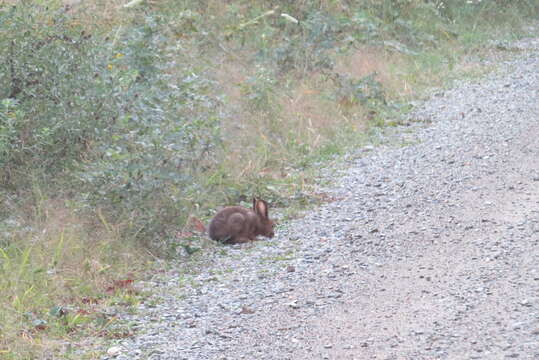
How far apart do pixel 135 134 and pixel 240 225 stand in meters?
1.09

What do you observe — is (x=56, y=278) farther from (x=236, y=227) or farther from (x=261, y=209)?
(x=261, y=209)

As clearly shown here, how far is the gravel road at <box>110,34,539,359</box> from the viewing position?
5.14m

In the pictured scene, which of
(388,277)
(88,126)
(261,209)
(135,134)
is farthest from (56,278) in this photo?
(388,277)

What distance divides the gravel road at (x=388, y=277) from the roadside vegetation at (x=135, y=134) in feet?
1.49

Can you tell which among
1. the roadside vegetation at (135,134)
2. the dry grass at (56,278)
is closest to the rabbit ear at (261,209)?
the roadside vegetation at (135,134)

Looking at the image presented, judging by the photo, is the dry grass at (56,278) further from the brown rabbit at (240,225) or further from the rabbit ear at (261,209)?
the rabbit ear at (261,209)

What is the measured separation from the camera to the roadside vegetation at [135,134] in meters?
6.35

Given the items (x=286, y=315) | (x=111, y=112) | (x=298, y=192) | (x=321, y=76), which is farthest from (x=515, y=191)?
(x=321, y=76)

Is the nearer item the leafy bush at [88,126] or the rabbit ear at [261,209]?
the leafy bush at [88,126]

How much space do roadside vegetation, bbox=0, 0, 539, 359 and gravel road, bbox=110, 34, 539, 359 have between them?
0.45m

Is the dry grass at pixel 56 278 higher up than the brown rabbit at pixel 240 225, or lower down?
higher up

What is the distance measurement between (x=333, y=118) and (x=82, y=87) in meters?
3.96

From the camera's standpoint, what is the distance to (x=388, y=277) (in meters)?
6.15

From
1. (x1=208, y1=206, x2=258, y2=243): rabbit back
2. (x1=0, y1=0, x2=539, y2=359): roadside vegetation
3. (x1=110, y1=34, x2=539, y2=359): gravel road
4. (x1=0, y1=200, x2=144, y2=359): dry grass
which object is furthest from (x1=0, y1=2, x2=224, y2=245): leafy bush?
(x1=110, y1=34, x2=539, y2=359): gravel road
